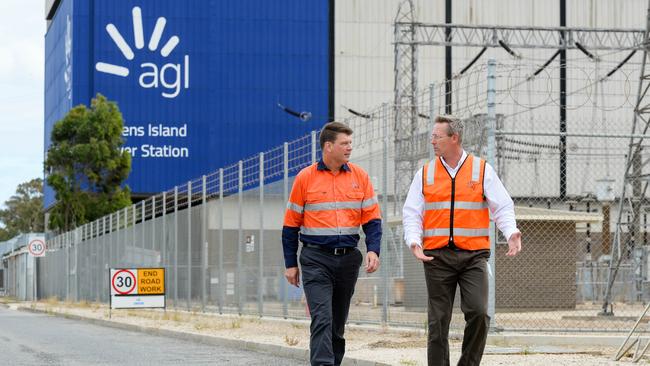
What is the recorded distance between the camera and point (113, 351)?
1600 cm

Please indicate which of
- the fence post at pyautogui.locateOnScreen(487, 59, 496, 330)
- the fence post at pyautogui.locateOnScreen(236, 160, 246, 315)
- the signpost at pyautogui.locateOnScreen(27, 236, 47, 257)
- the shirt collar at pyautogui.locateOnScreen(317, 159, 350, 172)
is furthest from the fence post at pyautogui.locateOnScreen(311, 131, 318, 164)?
the signpost at pyautogui.locateOnScreen(27, 236, 47, 257)

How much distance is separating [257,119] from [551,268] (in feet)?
121

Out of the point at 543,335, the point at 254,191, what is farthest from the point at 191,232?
the point at 543,335

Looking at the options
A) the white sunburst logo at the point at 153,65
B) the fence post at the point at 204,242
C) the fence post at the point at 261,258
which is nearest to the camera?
the fence post at the point at 261,258

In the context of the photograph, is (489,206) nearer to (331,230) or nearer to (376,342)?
(331,230)

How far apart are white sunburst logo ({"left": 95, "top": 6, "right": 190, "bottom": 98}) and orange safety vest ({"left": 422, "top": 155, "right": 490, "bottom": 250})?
5036 centimetres

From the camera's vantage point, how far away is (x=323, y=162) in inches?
365

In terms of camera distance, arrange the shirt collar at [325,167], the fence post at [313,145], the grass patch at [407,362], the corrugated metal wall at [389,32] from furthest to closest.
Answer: the corrugated metal wall at [389,32] < the fence post at [313,145] < the grass patch at [407,362] < the shirt collar at [325,167]

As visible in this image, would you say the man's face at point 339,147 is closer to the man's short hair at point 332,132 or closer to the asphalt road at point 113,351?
the man's short hair at point 332,132

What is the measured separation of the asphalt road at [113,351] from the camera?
45.7ft

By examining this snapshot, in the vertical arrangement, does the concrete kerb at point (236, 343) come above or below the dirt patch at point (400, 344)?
below

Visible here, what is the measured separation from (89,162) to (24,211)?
2736 inches

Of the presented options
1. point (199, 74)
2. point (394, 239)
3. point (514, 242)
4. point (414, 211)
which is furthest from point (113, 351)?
point (199, 74)

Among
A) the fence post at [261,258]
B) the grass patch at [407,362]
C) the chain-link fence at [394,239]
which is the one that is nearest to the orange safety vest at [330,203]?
the grass patch at [407,362]
